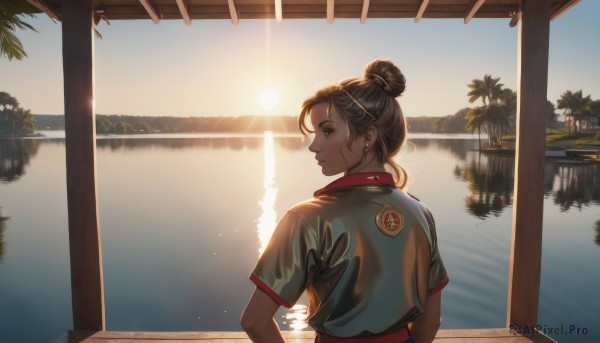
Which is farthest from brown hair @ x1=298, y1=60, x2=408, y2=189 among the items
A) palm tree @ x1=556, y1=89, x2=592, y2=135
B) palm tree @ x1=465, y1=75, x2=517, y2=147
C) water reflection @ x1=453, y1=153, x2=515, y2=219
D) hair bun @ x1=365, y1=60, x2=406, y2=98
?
palm tree @ x1=556, y1=89, x2=592, y2=135

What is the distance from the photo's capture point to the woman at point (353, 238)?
2.76ft

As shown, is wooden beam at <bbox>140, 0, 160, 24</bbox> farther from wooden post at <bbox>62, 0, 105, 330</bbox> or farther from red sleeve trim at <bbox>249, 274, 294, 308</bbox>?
red sleeve trim at <bbox>249, 274, 294, 308</bbox>

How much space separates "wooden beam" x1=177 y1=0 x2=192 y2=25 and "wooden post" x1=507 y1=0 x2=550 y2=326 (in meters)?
2.04

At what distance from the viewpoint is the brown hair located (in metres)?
0.90

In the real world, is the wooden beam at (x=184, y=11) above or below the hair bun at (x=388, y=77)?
above

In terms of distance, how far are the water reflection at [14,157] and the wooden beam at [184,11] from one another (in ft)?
260

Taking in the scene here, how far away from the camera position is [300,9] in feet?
9.14

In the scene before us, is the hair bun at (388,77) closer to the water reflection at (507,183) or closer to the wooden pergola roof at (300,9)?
the wooden pergola roof at (300,9)

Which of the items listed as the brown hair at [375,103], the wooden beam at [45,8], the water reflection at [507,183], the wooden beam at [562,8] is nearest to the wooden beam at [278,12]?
the wooden beam at [45,8]

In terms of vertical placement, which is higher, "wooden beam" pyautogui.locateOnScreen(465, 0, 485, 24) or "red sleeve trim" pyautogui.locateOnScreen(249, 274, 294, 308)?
"wooden beam" pyautogui.locateOnScreen(465, 0, 485, 24)

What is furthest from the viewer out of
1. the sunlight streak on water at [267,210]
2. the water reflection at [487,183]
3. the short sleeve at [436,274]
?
the water reflection at [487,183]

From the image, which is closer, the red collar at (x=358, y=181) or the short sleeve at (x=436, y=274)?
the red collar at (x=358, y=181)

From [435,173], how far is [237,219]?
44.8 m

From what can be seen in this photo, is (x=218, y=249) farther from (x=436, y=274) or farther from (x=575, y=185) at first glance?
(x=575, y=185)
